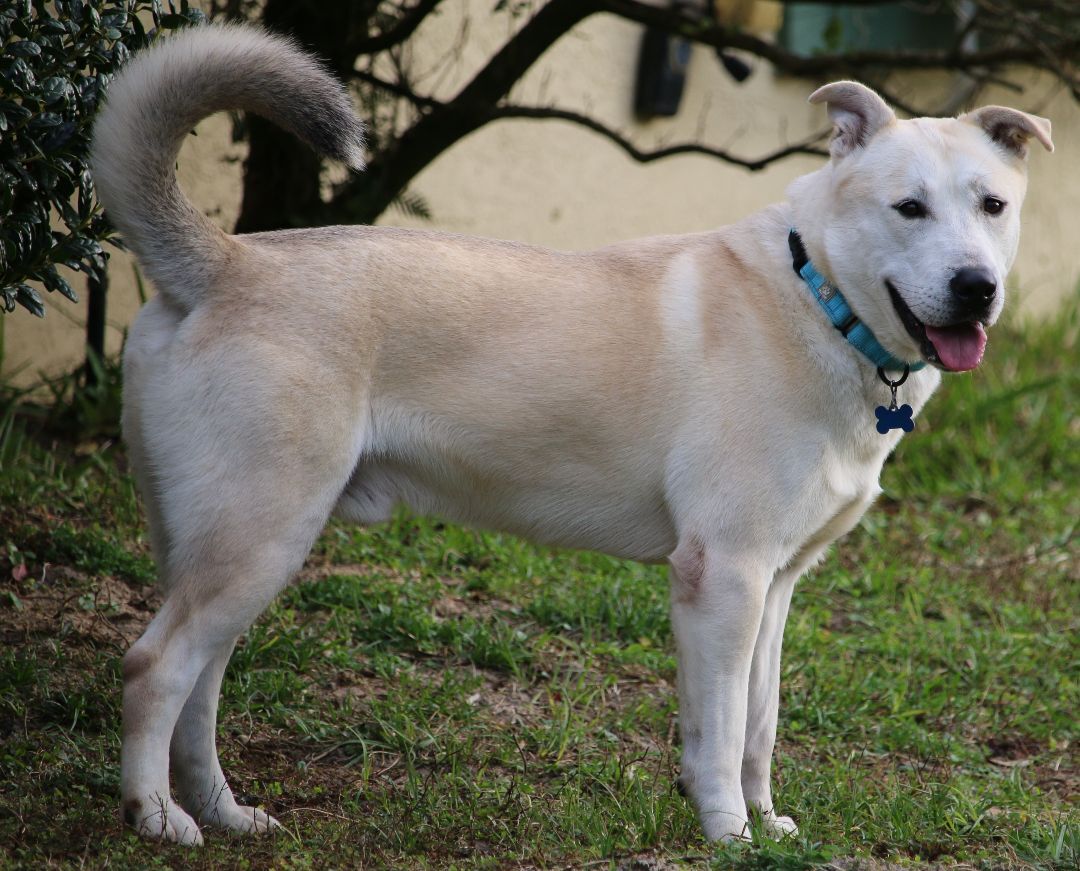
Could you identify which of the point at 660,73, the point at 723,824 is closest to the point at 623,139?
the point at 660,73

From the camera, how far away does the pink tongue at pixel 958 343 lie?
309 centimetres

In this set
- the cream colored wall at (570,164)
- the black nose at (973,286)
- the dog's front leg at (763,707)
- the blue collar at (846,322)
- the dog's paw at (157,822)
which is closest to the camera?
the dog's paw at (157,822)

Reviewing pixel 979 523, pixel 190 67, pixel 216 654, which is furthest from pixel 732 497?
pixel 979 523

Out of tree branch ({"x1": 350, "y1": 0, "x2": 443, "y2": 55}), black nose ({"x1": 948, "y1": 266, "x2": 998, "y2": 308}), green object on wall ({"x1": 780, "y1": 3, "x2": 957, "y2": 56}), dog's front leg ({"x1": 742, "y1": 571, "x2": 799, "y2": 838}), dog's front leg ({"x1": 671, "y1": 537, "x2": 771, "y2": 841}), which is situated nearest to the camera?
black nose ({"x1": 948, "y1": 266, "x2": 998, "y2": 308})

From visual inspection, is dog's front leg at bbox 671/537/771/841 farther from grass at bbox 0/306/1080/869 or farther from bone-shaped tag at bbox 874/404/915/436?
bone-shaped tag at bbox 874/404/915/436

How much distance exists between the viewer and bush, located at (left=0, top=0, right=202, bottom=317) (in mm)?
3076

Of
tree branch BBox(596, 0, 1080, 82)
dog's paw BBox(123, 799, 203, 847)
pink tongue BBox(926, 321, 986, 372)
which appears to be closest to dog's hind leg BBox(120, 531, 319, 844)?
dog's paw BBox(123, 799, 203, 847)

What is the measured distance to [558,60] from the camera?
6918 mm

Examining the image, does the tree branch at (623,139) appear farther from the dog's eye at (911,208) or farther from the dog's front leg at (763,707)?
the dog's front leg at (763,707)

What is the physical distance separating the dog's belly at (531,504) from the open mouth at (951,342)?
0.76 meters

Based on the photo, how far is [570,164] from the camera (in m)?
7.19

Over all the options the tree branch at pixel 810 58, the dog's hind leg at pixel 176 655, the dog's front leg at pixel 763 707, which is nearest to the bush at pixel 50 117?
the dog's hind leg at pixel 176 655

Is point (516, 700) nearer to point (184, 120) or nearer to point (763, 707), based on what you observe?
point (763, 707)

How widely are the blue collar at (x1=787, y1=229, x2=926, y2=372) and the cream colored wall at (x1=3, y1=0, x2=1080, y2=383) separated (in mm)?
2807
